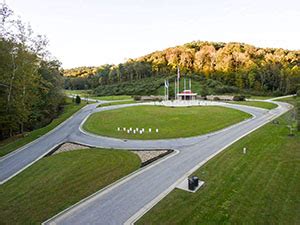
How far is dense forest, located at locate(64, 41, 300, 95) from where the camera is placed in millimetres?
67000

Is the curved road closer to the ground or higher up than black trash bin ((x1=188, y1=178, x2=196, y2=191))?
closer to the ground

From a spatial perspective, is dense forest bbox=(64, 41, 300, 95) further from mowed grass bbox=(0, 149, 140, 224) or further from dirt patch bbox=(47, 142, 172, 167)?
mowed grass bbox=(0, 149, 140, 224)

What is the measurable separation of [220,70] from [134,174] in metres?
70.2

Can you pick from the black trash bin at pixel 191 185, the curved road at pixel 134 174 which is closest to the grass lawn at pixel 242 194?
the black trash bin at pixel 191 185

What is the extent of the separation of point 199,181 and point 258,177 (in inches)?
131

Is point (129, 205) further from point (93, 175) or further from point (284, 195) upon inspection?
point (284, 195)

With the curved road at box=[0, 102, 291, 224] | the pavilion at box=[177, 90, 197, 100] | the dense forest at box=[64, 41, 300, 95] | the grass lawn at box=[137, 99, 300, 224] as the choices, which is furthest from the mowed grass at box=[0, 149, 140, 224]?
the dense forest at box=[64, 41, 300, 95]

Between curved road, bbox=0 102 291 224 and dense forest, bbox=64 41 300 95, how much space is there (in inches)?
1749

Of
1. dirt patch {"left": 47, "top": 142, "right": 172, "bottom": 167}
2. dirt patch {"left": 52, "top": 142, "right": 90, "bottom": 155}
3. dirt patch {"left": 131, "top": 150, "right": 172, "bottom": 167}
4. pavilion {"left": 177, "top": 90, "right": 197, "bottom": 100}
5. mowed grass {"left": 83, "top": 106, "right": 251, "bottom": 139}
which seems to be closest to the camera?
dirt patch {"left": 131, "top": 150, "right": 172, "bottom": 167}

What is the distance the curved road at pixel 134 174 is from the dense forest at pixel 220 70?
146 ft

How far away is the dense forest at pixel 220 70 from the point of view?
67.0 metres

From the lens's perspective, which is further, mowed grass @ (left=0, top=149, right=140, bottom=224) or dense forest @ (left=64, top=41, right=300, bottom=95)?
dense forest @ (left=64, top=41, right=300, bottom=95)

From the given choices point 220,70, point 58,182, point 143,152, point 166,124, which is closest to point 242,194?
point 143,152

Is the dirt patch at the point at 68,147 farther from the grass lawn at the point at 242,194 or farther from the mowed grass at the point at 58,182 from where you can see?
the grass lawn at the point at 242,194
